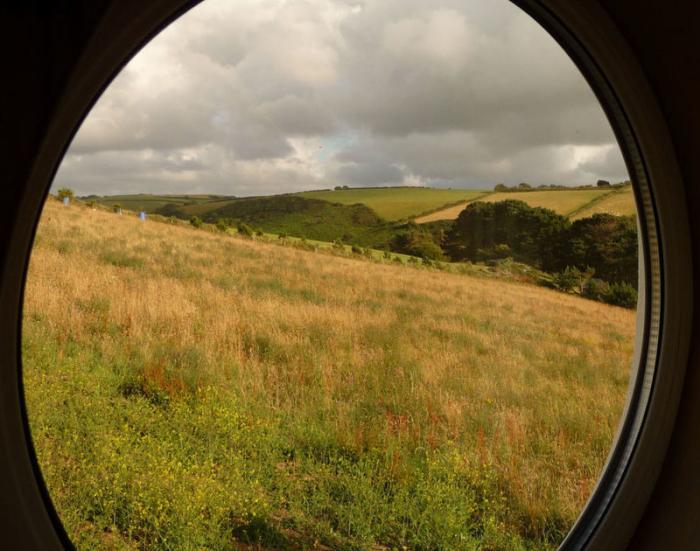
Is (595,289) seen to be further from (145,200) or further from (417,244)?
(145,200)

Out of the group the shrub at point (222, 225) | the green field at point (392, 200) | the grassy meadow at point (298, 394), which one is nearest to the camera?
the grassy meadow at point (298, 394)

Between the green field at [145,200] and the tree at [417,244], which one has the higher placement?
the green field at [145,200]

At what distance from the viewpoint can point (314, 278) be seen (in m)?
6.66

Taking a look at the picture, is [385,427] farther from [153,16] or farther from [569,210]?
[569,210]

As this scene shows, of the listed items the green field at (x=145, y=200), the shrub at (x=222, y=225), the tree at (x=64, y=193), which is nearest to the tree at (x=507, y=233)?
the shrub at (x=222, y=225)

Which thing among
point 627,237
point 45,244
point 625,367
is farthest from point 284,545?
point 627,237

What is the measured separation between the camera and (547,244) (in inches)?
314

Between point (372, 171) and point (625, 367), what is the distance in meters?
3.95

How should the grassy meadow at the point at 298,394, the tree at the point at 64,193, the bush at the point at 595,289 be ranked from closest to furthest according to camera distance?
→ the grassy meadow at the point at 298,394 < the tree at the point at 64,193 < the bush at the point at 595,289

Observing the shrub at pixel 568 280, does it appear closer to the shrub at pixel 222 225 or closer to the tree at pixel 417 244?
the tree at pixel 417 244

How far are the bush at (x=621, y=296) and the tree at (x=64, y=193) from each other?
6069mm

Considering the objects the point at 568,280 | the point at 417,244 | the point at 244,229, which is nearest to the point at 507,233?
the point at 568,280

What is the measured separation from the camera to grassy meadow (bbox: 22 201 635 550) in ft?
10.1

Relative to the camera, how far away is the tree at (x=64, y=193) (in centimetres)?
520
